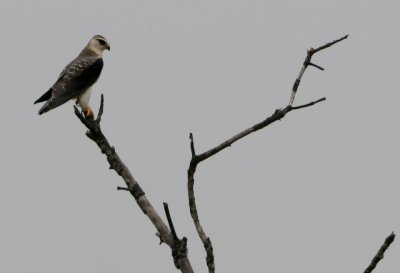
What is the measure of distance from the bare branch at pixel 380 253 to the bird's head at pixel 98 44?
9466mm

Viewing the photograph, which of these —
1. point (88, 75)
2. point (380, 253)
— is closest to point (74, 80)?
point (88, 75)

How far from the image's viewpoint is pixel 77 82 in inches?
481

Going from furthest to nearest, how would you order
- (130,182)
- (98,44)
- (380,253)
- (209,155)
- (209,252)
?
(98,44) < (130,182) < (209,155) < (209,252) < (380,253)

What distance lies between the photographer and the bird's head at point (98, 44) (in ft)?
45.4

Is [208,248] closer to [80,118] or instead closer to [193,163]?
[193,163]

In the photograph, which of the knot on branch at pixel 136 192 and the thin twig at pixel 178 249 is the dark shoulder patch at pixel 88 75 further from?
the thin twig at pixel 178 249

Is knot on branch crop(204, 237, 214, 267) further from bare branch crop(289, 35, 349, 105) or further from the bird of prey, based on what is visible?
the bird of prey

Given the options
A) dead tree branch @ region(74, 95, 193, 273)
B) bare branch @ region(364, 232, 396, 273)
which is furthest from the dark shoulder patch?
bare branch @ region(364, 232, 396, 273)

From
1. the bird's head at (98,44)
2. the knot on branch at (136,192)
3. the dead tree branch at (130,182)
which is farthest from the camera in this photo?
the bird's head at (98,44)

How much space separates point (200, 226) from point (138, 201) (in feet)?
3.91

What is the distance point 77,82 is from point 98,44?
1.95m

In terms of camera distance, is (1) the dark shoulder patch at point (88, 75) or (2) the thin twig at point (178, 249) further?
(1) the dark shoulder patch at point (88, 75)

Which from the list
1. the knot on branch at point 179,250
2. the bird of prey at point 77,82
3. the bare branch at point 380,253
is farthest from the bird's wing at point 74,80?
the bare branch at point 380,253

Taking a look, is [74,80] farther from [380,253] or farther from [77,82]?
[380,253]
